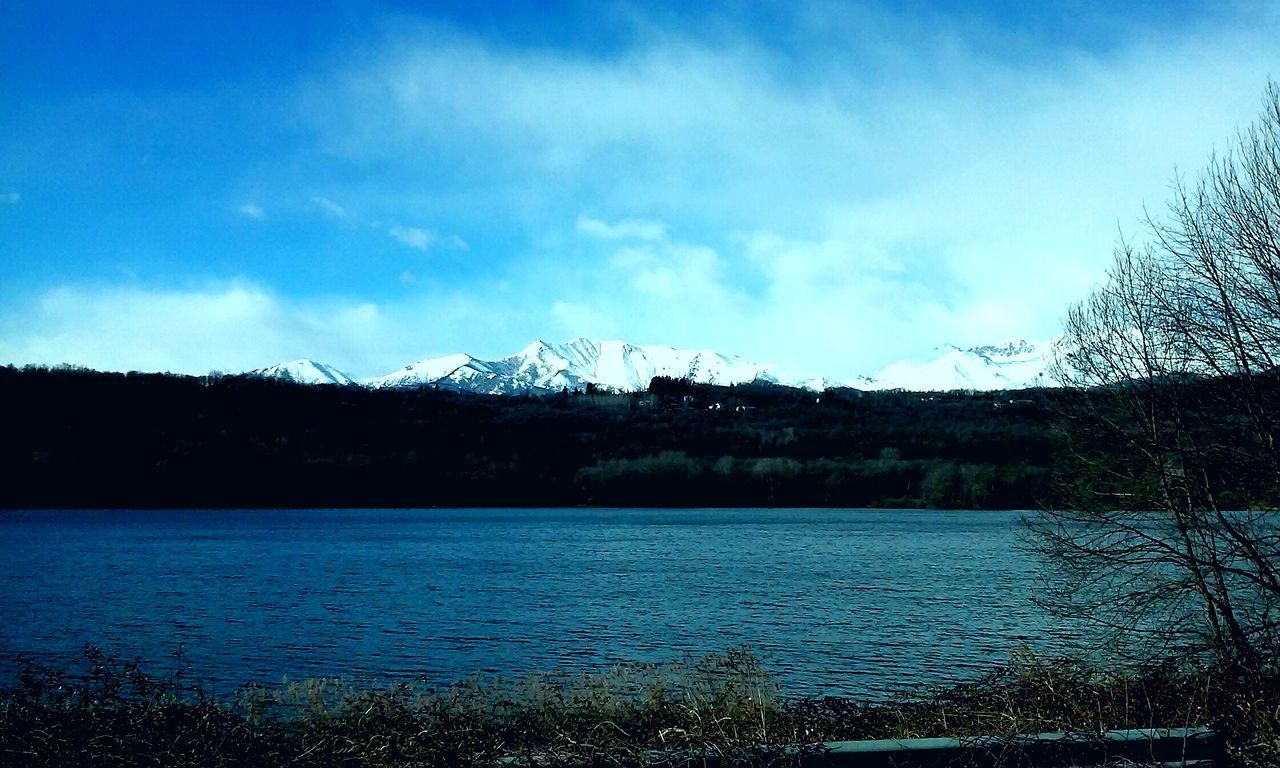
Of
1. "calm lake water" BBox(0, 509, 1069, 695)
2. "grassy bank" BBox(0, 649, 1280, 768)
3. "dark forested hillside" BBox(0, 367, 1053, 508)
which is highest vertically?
"dark forested hillside" BBox(0, 367, 1053, 508)

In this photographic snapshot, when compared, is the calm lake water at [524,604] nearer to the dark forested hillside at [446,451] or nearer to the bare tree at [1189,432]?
the bare tree at [1189,432]

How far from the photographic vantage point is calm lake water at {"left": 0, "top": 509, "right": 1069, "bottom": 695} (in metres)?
26.7

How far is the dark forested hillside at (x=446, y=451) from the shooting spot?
138m

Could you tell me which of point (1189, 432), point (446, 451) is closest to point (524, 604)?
point (1189, 432)

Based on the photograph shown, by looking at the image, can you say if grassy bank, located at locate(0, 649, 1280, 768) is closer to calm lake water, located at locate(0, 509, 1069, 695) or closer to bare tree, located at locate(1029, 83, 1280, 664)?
bare tree, located at locate(1029, 83, 1280, 664)

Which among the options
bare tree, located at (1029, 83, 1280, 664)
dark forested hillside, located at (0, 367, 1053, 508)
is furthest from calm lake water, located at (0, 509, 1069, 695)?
dark forested hillside, located at (0, 367, 1053, 508)

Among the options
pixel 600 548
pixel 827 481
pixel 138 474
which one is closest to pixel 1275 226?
pixel 600 548

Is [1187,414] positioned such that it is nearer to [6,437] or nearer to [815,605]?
[815,605]

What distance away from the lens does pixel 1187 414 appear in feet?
48.8

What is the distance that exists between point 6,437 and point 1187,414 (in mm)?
154175

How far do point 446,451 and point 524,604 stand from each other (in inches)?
5143

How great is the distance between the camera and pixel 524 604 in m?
40.2

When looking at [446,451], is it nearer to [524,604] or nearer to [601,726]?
[524,604]

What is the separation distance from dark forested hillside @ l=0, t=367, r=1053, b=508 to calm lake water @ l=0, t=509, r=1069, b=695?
54.7 m
